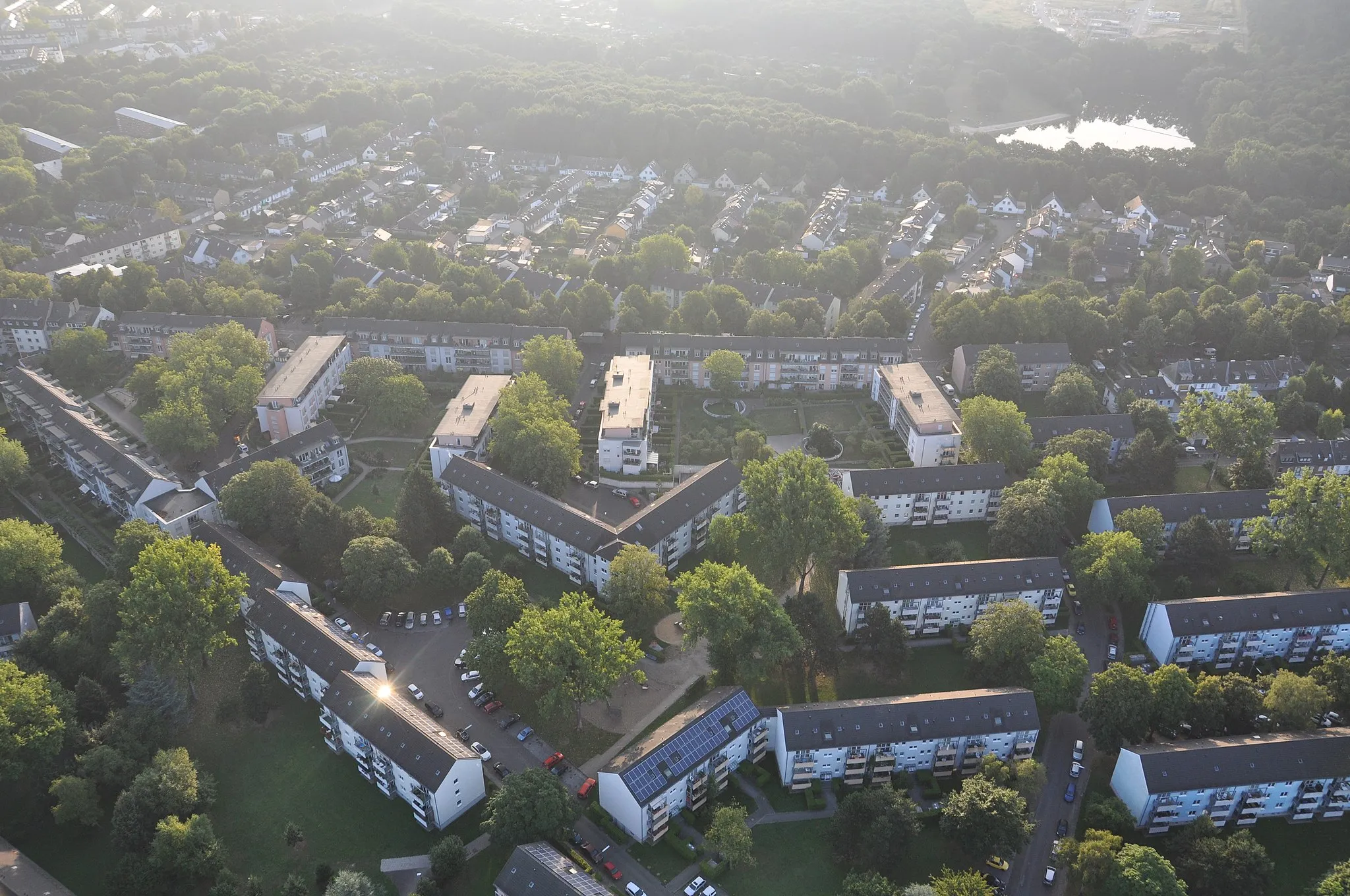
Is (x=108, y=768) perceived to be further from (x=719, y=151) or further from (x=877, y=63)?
(x=877, y=63)

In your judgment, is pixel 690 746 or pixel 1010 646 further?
pixel 1010 646

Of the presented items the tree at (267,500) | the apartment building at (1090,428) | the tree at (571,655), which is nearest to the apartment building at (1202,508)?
the apartment building at (1090,428)

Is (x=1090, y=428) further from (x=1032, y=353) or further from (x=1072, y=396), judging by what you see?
(x=1032, y=353)

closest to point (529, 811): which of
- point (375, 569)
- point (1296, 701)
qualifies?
point (375, 569)

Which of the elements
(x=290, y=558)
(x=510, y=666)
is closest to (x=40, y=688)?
(x=290, y=558)

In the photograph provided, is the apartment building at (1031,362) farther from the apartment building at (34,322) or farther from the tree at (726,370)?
the apartment building at (34,322)

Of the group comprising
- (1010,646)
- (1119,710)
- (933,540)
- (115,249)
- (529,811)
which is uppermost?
(115,249)
